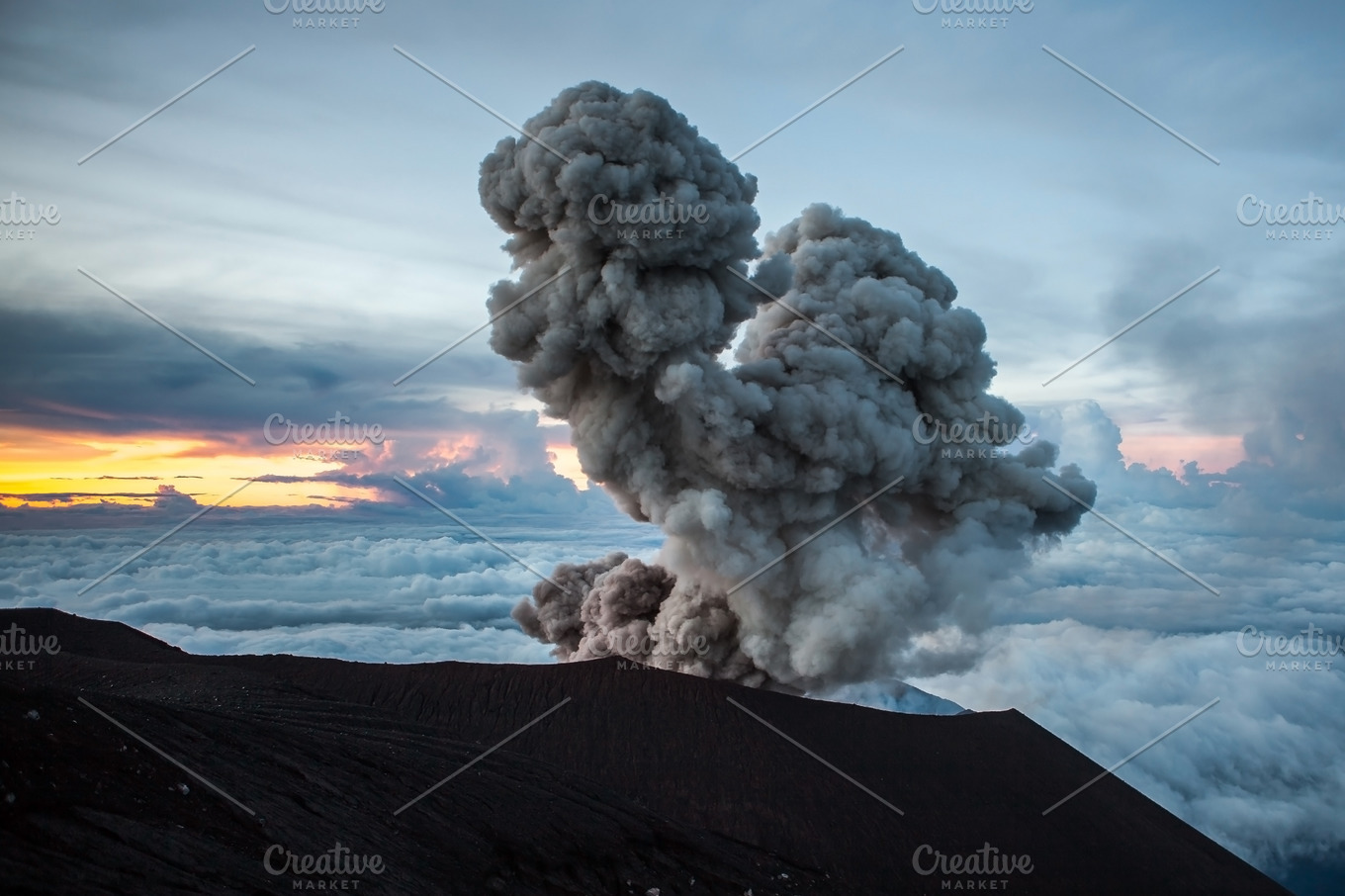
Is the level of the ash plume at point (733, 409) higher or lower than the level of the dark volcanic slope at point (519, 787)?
higher

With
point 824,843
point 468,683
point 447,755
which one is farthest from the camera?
point 468,683

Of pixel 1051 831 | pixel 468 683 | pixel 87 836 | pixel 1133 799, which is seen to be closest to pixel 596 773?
pixel 468 683

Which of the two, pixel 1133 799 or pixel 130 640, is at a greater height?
pixel 130 640

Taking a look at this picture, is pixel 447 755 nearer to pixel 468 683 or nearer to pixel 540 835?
pixel 540 835

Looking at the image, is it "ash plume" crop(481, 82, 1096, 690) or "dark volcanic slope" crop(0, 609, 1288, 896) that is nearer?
"dark volcanic slope" crop(0, 609, 1288, 896)

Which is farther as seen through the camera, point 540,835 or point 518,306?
point 518,306
